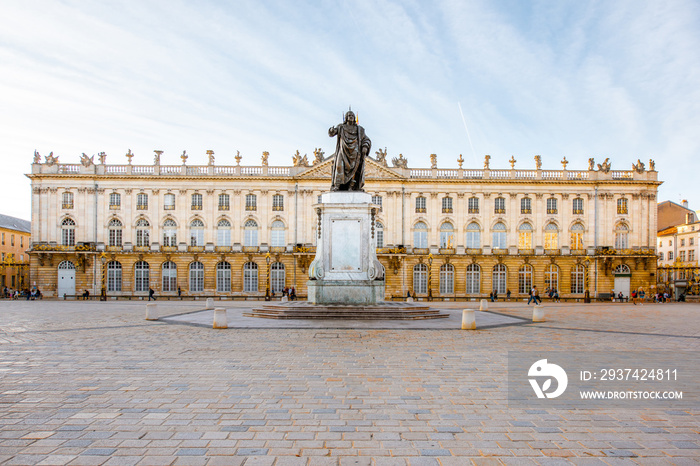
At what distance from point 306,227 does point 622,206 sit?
1292 inches

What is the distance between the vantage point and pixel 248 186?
47.2 meters

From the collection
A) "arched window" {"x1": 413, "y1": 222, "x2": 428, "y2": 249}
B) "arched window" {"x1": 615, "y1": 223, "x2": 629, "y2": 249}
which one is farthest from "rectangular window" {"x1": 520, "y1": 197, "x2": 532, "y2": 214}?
"arched window" {"x1": 413, "y1": 222, "x2": 428, "y2": 249}

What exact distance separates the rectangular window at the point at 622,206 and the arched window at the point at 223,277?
40.6m

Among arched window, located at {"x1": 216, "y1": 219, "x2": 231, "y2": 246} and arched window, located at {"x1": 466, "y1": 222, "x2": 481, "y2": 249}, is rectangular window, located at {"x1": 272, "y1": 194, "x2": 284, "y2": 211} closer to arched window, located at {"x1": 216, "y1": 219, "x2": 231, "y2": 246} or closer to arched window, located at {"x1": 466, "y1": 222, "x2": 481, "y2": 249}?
arched window, located at {"x1": 216, "y1": 219, "x2": 231, "y2": 246}

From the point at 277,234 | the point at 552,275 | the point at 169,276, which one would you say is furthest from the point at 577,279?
the point at 169,276

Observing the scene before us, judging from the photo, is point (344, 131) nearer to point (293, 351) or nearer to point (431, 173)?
point (293, 351)

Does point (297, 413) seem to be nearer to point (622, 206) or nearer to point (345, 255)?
point (345, 255)

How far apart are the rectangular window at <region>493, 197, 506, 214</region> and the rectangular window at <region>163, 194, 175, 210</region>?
108 ft

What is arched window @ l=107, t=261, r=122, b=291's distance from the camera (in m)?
46.5

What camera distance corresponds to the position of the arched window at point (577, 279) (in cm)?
4678

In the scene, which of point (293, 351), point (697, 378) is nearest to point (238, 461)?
point (293, 351)

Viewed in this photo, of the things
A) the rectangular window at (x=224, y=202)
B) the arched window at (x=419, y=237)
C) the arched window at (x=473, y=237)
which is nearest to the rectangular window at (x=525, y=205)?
the arched window at (x=473, y=237)

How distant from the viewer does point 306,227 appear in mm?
46938

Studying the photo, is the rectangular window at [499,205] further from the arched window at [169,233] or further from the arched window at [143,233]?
the arched window at [143,233]
